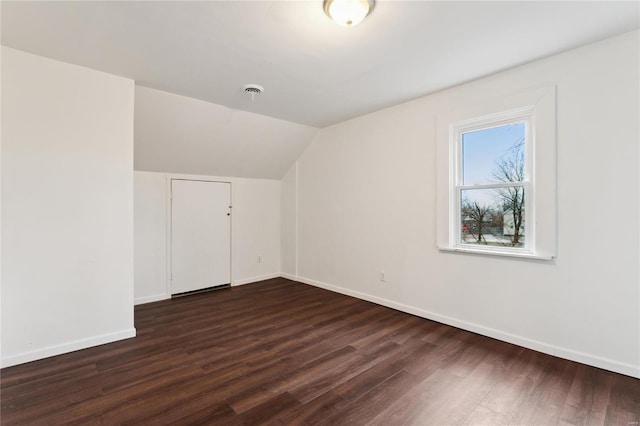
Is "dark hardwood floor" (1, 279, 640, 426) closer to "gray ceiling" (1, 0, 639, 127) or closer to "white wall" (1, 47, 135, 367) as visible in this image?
"white wall" (1, 47, 135, 367)

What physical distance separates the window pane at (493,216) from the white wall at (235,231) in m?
3.35

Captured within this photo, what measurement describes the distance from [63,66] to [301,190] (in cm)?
335

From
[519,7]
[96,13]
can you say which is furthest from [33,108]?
[519,7]

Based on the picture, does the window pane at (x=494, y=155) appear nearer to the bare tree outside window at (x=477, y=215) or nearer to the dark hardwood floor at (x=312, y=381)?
the bare tree outside window at (x=477, y=215)

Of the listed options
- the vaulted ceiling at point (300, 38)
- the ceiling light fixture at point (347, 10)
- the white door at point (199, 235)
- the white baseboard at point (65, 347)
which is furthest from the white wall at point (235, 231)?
the ceiling light fixture at point (347, 10)

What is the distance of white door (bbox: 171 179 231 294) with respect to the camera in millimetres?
4328

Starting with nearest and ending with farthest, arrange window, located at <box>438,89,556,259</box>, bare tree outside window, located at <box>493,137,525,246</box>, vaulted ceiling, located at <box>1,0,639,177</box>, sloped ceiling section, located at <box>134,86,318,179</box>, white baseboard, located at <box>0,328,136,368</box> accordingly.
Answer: vaulted ceiling, located at <box>1,0,639,177</box> < white baseboard, located at <box>0,328,136,368</box> < window, located at <box>438,89,556,259</box> < bare tree outside window, located at <box>493,137,525,246</box> < sloped ceiling section, located at <box>134,86,318,179</box>

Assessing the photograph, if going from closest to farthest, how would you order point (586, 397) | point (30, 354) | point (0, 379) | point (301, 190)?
point (586, 397)
point (0, 379)
point (30, 354)
point (301, 190)

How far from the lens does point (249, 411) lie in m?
1.86

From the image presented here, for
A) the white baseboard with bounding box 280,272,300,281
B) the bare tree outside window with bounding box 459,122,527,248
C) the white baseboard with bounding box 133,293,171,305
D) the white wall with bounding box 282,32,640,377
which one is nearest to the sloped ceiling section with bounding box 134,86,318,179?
the white wall with bounding box 282,32,640,377

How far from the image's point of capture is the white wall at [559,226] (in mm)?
2254

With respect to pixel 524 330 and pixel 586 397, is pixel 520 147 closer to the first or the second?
pixel 524 330

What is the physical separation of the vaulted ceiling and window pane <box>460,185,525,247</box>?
3.88 ft

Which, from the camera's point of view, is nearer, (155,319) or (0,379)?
(0,379)
